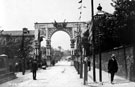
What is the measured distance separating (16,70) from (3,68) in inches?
634

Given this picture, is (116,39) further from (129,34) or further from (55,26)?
(55,26)

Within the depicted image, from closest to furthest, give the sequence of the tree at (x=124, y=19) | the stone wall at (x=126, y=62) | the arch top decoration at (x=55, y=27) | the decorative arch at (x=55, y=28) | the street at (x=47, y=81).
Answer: the street at (x=47, y=81) < the stone wall at (x=126, y=62) < the tree at (x=124, y=19) < the decorative arch at (x=55, y=28) < the arch top decoration at (x=55, y=27)

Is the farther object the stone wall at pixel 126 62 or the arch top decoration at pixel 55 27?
the arch top decoration at pixel 55 27

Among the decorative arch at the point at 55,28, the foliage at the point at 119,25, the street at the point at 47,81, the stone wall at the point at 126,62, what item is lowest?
the street at the point at 47,81

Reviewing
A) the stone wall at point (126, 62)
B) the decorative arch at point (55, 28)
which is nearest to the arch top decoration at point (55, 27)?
the decorative arch at point (55, 28)

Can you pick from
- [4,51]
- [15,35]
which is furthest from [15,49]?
[15,35]

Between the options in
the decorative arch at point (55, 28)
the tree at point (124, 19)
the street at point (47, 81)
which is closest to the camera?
the street at point (47, 81)

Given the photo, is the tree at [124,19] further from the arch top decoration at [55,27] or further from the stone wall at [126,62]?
the arch top decoration at [55,27]

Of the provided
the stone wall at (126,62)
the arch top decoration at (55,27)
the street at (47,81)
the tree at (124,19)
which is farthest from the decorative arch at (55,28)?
the stone wall at (126,62)

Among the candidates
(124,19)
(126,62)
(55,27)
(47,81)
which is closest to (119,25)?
(124,19)

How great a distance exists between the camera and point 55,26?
77.3m

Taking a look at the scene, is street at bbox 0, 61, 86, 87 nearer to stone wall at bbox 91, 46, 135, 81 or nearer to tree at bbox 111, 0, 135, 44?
stone wall at bbox 91, 46, 135, 81

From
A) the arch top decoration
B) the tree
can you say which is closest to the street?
the tree

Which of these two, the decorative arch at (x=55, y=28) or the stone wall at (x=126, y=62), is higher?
the decorative arch at (x=55, y=28)
